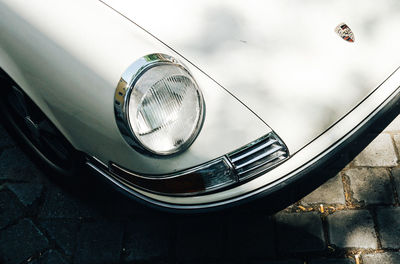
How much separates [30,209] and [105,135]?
0.91 m

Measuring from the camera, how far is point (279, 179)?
5.56 feet

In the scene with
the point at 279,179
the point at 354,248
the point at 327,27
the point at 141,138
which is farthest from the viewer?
the point at 354,248

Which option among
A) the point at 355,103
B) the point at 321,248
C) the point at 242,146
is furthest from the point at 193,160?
the point at 321,248

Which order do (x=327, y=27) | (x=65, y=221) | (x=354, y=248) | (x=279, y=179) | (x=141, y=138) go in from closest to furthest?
(x=141, y=138) → (x=279, y=179) → (x=327, y=27) → (x=354, y=248) → (x=65, y=221)

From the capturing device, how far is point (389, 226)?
2117 mm

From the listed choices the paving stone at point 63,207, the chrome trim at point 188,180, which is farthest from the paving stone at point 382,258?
the paving stone at point 63,207

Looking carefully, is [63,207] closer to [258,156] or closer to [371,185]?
[258,156]

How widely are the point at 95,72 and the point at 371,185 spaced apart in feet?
4.75

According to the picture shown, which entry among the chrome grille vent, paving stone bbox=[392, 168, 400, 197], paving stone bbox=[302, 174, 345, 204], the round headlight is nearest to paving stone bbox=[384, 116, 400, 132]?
paving stone bbox=[392, 168, 400, 197]

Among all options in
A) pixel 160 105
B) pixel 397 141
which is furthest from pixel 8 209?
pixel 397 141

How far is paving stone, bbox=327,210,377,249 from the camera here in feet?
6.84

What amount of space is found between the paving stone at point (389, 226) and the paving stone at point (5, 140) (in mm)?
1961

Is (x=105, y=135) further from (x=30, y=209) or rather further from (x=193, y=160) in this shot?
(x=30, y=209)

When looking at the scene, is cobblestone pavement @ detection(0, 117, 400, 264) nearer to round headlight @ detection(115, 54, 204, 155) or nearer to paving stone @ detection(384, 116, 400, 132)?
paving stone @ detection(384, 116, 400, 132)
